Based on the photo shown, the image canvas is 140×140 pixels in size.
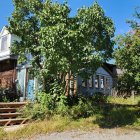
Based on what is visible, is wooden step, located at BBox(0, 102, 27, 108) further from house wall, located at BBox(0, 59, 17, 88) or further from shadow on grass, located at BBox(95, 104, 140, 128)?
house wall, located at BBox(0, 59, 17, 88)

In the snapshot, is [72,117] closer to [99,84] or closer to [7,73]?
[7,73]

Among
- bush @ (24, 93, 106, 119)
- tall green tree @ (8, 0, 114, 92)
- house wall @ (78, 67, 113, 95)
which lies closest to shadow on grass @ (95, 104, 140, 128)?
bush @ (24, 93, 106, 119)

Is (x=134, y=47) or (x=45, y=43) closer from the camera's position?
(x=45, y=43)

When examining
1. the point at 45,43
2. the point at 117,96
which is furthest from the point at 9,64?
the point at 45,43

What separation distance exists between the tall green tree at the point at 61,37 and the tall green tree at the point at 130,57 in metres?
0.76

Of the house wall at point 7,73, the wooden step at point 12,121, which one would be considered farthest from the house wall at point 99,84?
the wooden step at point 12,121

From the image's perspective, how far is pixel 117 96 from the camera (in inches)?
1147

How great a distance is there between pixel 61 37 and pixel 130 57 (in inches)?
174

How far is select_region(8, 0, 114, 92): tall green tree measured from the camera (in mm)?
16000

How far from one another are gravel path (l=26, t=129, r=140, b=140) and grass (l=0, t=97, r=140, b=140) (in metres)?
0.69

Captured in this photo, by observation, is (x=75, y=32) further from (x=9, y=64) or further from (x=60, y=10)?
(x=9, y=64)

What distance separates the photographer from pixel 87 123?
1650cm

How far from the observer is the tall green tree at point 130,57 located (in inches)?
704

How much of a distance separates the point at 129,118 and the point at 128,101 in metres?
8.58
